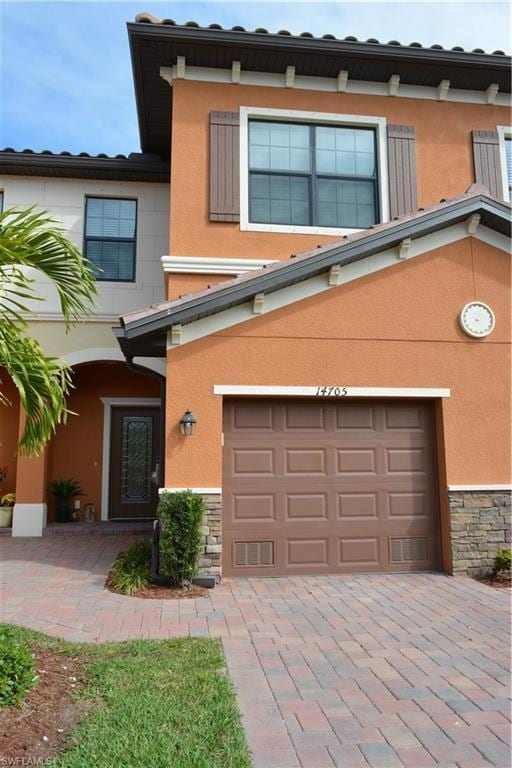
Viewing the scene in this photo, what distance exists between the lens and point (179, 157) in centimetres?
955

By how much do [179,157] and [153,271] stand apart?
2.77m

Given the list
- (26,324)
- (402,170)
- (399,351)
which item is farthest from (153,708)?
(402,170)

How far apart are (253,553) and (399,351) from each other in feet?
11.3

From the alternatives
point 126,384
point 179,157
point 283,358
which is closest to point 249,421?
point 283,358

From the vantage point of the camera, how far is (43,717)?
3.66 meters

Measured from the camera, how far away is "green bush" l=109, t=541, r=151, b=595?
7.04 m

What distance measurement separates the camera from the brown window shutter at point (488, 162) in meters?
10.3

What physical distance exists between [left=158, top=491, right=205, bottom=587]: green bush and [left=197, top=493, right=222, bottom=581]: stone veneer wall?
0.60ft

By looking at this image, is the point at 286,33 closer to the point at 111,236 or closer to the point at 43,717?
the point at 111,236

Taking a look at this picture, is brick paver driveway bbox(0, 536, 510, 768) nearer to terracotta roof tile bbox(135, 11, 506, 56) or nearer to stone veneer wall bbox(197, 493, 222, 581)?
stone veneer wall bbox(197, 493, 222, 581)

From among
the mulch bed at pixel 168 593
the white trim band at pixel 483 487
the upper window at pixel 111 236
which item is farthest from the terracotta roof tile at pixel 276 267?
the upper window at pixel 111 236

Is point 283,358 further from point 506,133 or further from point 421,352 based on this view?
point 506,133

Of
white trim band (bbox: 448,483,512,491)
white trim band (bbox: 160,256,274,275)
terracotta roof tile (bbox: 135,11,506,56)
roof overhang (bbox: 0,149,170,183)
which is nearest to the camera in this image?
white trim band (bbox: 448,483,512,491)

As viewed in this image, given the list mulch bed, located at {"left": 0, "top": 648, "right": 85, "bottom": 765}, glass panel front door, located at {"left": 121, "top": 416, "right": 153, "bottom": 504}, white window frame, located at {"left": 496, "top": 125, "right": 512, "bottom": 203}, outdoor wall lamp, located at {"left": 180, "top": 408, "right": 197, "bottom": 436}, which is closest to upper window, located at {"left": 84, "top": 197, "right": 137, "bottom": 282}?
glass panel front door, located at {"left": 121, "top": 416, "right": 153, "bottom": 504}
